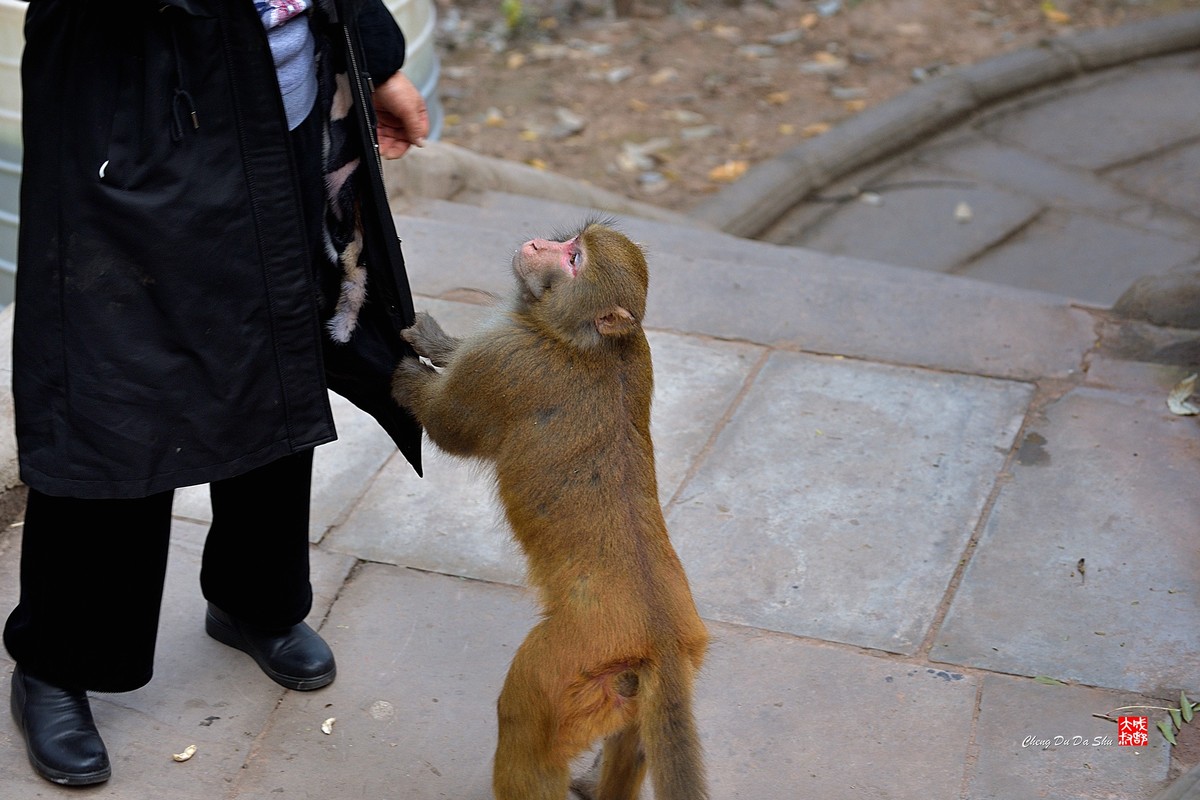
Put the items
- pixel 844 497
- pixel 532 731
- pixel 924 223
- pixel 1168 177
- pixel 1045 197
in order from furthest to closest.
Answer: pixel 1168 177
pixel 1045 197
pixel 924 223
pixel 844 497
pixel 532 731

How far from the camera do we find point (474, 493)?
3646mm

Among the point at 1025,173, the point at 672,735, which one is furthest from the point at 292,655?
the point at 1025,173

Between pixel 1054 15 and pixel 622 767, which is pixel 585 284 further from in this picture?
pixel 1054 15

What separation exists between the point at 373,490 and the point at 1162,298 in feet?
9.07

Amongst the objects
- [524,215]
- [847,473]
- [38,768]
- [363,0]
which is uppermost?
[363,0]

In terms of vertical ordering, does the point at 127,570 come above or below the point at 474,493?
above

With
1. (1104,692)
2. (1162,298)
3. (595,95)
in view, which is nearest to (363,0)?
(1104,692)

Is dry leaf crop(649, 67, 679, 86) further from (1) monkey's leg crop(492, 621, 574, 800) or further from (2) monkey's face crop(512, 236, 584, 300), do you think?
(1) monkey's leg crop(492, 621, 574, 800)

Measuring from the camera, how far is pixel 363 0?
A: 233 cm

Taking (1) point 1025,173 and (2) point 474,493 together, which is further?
(1) point 1025,173

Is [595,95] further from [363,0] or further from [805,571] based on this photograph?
[363,0]

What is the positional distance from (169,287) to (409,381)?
21.6 inches

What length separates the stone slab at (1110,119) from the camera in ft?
26.1

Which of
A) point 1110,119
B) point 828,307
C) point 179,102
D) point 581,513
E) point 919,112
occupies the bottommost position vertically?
point 1110,119
